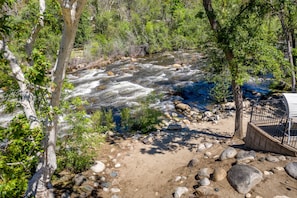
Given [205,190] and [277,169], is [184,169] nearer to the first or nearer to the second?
[205,190]

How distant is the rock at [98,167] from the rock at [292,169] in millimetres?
5523

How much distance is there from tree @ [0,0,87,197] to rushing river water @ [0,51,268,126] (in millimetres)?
8188

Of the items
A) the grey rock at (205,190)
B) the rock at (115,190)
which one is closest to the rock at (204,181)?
the grey rock at (205,190)

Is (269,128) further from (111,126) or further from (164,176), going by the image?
(111,126)

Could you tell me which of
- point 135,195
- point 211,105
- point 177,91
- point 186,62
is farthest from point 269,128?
point 186,62

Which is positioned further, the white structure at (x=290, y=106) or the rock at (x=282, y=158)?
the white structure at (x=290, y=106)

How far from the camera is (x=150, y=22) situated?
33.7m

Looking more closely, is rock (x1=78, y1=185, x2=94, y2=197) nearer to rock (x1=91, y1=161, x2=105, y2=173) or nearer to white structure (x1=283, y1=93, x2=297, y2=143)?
rock (x1=91, y1=161, x2=105, y2=173)

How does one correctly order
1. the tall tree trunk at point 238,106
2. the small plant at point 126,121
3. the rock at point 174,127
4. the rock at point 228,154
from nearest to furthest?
the rock at point 228,154 → the tall tree trunk at point 238,106 → the rock at point 174,127 → the small plant at point 126,121

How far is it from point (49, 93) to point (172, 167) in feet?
17.1

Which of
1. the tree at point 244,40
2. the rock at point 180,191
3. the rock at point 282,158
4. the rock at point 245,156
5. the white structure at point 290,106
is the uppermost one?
the tree at point 244,40

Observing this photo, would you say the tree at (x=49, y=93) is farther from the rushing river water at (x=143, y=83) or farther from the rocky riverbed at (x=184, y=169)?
the rushing river water at (x=143, y=83)

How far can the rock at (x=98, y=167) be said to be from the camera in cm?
765

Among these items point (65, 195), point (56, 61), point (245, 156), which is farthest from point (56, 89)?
point (245, 156)
